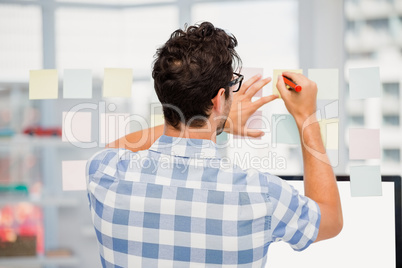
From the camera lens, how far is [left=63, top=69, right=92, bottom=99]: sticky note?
1163mm

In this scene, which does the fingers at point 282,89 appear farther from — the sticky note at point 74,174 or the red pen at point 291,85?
the sticky note at point 74,174

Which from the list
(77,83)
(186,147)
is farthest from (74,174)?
(186,147)

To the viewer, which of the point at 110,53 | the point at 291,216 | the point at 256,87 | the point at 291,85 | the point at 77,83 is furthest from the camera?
the point at 110,53

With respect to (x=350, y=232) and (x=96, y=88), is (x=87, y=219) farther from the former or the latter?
(x=350, y=232)

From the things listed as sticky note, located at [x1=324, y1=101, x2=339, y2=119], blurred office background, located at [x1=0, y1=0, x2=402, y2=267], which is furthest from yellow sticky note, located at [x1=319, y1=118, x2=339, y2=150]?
blurred office background, located at [x1=0, y1=0, x2=402, y2=267]

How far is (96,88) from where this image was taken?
3.01m

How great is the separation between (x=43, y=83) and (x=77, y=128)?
0.15 m

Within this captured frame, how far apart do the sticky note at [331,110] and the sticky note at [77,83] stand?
0.62 m

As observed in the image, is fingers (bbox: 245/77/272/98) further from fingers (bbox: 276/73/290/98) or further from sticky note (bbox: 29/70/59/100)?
A: sticky note (bbox: 29/70/59/100)

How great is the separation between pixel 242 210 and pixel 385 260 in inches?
18.4

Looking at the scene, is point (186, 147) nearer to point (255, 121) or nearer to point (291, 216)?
point (291, 216)

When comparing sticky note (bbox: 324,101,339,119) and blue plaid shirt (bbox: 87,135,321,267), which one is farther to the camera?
sticky note (bbox: 324,101,339,119)

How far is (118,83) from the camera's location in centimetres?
116

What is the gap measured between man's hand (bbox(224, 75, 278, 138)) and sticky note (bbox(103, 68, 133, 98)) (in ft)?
0.95
